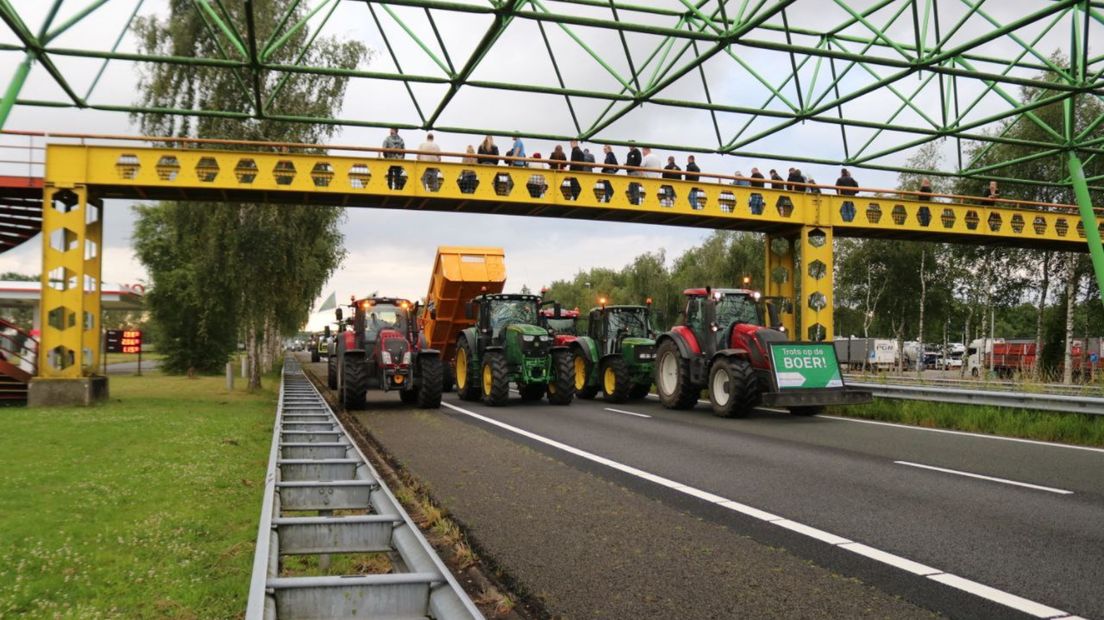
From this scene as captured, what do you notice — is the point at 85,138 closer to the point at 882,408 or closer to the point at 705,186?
the point at 705,186

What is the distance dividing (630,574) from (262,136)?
69.0 ft

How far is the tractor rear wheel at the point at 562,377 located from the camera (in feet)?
56.7

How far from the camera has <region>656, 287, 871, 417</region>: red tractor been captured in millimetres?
13938

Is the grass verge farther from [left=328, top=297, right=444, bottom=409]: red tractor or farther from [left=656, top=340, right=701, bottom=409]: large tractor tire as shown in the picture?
[left=328, top=297, right=444, bottom=409]: red tractor

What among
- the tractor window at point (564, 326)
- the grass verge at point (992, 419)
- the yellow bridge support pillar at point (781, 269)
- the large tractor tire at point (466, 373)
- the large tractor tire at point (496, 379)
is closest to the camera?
the grass verge at point (992, 419)

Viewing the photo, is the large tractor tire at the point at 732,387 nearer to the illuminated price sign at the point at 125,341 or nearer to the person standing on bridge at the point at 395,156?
the person standing on bridge at the point at 395,156

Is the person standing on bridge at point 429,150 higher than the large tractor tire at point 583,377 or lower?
higher

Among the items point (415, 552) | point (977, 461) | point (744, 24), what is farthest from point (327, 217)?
point (415, 552)

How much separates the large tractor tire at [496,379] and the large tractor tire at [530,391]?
131 centimetres

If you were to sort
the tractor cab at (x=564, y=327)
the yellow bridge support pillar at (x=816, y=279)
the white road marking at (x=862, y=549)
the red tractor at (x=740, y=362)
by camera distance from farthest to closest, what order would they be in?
the tractor cab at (x=564, y=327) → the yellow bridge support pillar at (x=816, y=279) → the red tractor at (x=740, y=362) → the white road marking at (x=862, y=549)

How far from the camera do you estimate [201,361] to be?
39.7 meters

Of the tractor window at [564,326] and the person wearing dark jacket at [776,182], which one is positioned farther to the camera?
the tractor window at [564,326]

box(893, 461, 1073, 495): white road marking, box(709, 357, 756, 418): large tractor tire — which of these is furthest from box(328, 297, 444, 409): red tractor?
box(893, 461, 1073, 495): white road marking

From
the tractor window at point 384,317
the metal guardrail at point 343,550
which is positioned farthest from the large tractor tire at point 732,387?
the metal guardrail at point 343,550
